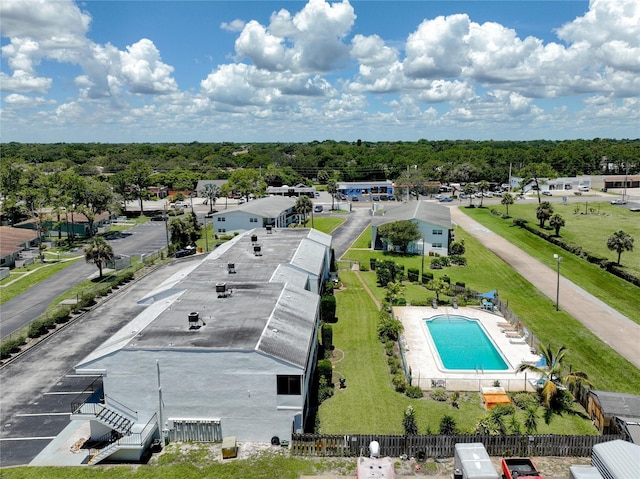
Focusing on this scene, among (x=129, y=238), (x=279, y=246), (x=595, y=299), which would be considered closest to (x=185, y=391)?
(x=279, y=246)

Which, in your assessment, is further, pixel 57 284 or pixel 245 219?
pixel 245 219

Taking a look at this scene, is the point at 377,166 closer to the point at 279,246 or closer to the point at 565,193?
the point at 565,193

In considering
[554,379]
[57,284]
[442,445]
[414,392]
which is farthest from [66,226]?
[554,379]

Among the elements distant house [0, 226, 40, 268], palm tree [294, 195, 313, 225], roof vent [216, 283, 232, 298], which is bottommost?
distant house [0, 226, 40, 268]

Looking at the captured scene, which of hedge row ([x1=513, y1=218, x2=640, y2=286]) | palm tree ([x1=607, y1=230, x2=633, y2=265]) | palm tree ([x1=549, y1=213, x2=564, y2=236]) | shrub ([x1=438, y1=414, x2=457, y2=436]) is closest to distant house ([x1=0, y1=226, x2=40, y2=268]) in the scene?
shrub ([x1=438, y1=414, x2=457, y2=436])

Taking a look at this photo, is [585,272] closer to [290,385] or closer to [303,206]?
[303,206]

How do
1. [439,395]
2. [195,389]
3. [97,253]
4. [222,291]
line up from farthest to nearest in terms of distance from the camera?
[97,253] → [222,291] → [439,395] → [195,389]

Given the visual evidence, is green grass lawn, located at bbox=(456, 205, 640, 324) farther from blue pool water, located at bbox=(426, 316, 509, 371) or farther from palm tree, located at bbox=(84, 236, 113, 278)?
palm tree, located at bbox=(84, 236, 113, 278)
